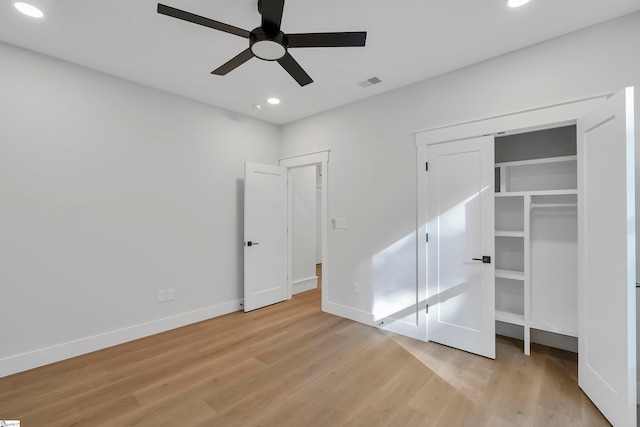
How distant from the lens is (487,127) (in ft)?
9.14

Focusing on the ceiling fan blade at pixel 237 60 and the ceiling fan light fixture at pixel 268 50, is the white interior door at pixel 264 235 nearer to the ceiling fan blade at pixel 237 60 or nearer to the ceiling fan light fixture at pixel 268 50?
the ceiling fan blade at pixel 237 60

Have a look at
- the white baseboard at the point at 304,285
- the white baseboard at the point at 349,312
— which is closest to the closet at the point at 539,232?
the white baseboard at the point at 349,312

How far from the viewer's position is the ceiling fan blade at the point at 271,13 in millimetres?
1592

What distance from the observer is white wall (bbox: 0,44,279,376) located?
259cm

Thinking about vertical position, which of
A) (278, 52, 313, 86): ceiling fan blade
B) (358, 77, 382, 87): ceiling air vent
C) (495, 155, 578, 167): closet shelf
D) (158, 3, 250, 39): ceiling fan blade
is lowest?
(495, 155, 578, 167): closet shelf

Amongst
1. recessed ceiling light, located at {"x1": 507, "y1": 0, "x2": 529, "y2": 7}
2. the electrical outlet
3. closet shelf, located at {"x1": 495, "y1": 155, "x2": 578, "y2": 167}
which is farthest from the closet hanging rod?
the electrical outlet

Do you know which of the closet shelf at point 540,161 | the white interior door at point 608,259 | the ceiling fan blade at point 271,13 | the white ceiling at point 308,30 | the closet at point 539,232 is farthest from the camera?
the closet shelf at point 540,161

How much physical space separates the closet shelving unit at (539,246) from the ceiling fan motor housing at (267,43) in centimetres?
251

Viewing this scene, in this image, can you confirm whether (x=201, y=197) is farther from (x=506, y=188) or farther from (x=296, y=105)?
(x=506, y=188)

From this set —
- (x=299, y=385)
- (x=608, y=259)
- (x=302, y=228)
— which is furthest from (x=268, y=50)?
(x=302, y=228)

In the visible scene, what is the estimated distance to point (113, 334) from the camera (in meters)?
3.09

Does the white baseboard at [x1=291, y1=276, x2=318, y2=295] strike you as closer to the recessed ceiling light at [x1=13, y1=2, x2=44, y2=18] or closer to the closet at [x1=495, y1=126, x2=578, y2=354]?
the closet at [x1=495, y1=126, x2=578, y2=354]

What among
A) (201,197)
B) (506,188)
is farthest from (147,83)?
(506,188)

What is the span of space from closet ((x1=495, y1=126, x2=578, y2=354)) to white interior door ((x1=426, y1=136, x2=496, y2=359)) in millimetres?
322
